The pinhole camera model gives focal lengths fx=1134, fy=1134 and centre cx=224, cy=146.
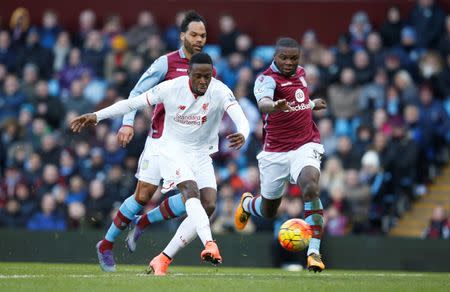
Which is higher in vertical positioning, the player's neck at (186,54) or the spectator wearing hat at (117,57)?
the player's neck at (186,54)

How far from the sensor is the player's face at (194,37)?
1354 centimetres

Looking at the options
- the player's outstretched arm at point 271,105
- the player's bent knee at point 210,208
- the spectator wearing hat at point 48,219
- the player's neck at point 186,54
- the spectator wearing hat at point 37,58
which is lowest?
the spectator wearing hat at point 48,219

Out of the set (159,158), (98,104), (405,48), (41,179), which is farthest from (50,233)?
(405,48)

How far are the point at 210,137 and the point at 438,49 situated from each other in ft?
31.6

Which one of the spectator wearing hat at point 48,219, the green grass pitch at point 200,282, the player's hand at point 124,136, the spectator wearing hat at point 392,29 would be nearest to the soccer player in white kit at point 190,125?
the player's hand at point 124,136

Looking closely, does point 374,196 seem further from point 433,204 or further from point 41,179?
point 41,179

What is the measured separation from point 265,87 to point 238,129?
1.02 m

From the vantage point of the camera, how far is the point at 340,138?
20.3m

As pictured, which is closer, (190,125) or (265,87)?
(190,125)

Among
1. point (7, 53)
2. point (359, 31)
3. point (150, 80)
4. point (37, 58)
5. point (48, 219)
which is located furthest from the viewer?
point (7, 53)

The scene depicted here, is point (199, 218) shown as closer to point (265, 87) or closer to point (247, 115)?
point (265, 87)

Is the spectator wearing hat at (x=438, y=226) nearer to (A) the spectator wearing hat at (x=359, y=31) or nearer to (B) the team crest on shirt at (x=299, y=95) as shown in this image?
(A) the spectator wearing hat at (x=359, y=31)

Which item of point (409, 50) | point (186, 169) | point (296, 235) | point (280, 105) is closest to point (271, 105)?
point (280, 105)

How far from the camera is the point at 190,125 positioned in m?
13.0
